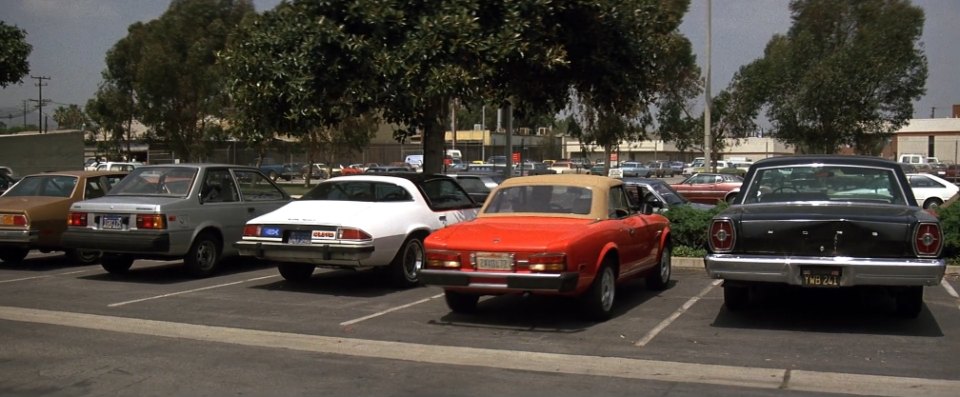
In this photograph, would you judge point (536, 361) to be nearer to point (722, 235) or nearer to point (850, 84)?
point (722, 235)

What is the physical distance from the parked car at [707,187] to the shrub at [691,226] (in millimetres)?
14376

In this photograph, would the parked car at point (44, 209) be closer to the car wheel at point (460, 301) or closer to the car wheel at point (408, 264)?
the car wheel at point (408, 264)

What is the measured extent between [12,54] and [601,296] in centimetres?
1692

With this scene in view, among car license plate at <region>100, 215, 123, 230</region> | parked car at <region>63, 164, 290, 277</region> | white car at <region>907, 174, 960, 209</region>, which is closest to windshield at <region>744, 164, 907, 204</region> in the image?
parked car at <region>63, 164, 290, 277</region>

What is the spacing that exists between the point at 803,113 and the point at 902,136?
36.4 meters

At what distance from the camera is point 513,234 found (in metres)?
8.59

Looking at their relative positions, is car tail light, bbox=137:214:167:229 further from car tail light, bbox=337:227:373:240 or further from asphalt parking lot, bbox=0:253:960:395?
car tail light, bbox=337:227:373:240

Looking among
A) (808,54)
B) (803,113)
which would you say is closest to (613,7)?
(803,113)

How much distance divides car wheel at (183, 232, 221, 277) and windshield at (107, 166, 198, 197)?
684 millimetres

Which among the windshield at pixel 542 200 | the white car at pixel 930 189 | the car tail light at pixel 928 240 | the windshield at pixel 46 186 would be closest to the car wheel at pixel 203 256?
the windshield at pixel 46 186

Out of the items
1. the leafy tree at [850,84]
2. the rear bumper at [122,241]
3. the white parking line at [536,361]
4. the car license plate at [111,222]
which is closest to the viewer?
the white parking line at [536,361]

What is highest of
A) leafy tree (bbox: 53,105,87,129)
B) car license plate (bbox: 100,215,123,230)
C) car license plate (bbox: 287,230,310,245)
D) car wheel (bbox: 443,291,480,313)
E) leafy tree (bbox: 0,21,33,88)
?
leafy tree (bbox: 53,105,87,129)

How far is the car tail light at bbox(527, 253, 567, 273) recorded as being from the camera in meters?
8.05

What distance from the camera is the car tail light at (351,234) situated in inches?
404
